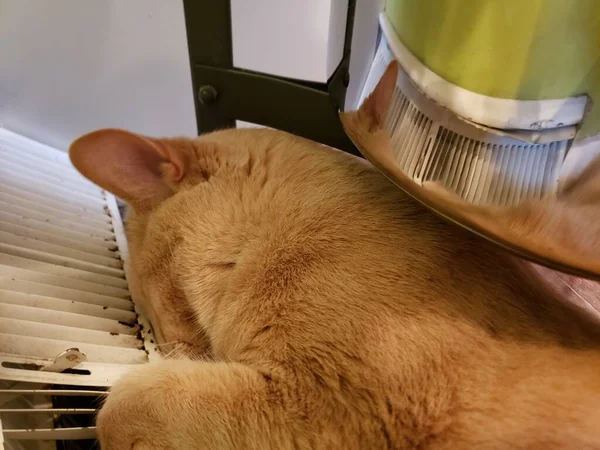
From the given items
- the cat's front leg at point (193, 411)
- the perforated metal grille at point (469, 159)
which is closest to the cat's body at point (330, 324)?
the cat's front leg at point (193, 411)

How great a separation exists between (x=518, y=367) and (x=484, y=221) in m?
0.18

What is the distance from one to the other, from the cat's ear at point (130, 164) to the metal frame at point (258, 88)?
237 millimetres

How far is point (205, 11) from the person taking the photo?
0.93m

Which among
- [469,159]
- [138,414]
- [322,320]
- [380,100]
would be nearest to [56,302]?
[138,414]

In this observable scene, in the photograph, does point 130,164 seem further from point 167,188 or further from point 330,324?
point 330,324

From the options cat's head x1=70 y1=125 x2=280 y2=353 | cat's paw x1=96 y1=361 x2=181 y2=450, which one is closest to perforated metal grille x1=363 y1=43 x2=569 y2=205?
cat's head x1=70 y1=125 x2=280 y2=353

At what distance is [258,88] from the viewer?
3.22ft

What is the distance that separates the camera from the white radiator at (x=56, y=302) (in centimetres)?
69

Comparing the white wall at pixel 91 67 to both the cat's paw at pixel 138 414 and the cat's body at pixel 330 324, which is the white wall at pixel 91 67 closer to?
the cat's body at pixel 330 324

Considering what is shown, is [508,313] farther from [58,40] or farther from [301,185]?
[58,40]

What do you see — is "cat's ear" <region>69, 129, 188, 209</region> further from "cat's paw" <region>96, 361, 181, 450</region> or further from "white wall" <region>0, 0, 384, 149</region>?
"white wall" <region>0, 0, 384, 149</region>

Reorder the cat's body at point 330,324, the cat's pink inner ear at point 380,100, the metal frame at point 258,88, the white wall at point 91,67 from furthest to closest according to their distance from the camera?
the white wall at point 91,67, the metal frame at point 258,88, the cat's pink inner ear at point 380,100, the cat's body at point 330,324

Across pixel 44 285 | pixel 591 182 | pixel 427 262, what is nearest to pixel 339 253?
pixel 427 262

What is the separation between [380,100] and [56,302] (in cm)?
57
